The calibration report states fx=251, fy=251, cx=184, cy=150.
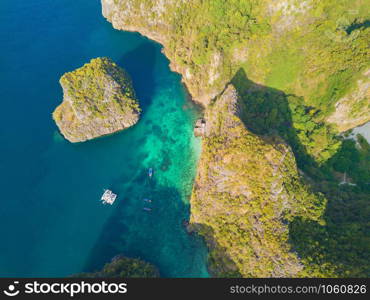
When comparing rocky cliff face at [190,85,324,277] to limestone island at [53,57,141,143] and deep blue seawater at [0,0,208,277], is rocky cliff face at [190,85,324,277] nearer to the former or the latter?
deep blue seawater at [0,0,208,277]

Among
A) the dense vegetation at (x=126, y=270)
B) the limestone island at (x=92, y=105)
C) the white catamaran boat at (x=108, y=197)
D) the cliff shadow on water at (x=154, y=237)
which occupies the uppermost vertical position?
the limestone island at (x=92, y=105)

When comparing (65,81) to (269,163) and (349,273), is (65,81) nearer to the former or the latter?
(269,163)

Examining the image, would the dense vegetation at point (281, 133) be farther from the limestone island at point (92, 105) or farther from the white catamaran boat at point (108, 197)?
the limestone island at point (92, 105)

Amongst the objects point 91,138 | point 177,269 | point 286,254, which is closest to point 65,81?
point 91,138

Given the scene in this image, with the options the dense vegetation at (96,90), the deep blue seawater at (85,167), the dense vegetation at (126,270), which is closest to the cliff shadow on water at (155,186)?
the deep blue seawater at (85,167)

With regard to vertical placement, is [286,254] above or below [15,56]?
below

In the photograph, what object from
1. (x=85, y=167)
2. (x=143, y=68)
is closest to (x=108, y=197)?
(x=85, y=167)

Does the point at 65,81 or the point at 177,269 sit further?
the point at 65,81
